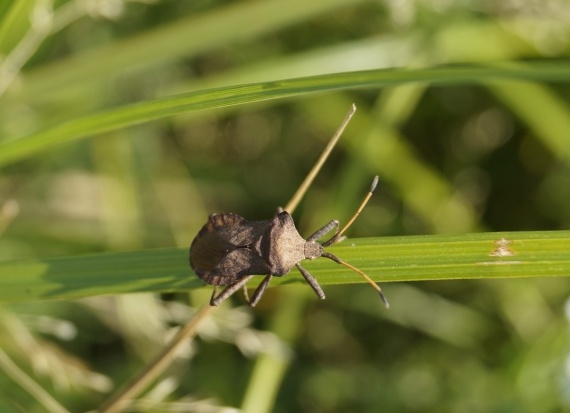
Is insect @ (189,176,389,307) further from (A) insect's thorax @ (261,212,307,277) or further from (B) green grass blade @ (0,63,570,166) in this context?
(B) green grass blade @ (0,63,570,166)

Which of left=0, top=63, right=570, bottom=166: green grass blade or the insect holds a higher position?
left=0, top=63, right=570, bottom=166: green grass blade

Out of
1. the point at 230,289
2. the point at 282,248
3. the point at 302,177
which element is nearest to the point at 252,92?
the point at 282,248

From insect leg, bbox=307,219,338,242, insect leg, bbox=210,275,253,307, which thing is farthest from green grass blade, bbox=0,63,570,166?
insect leg, bbox=210,275,253,307

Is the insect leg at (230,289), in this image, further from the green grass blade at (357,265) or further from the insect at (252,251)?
the green grass blade at (357,265)

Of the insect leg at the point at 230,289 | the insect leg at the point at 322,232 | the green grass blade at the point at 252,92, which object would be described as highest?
the green grass blade at the point at 252,92

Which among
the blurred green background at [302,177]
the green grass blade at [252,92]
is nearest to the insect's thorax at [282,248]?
the green grass blade at [252,92]

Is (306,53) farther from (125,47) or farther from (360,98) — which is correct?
(125,47)
